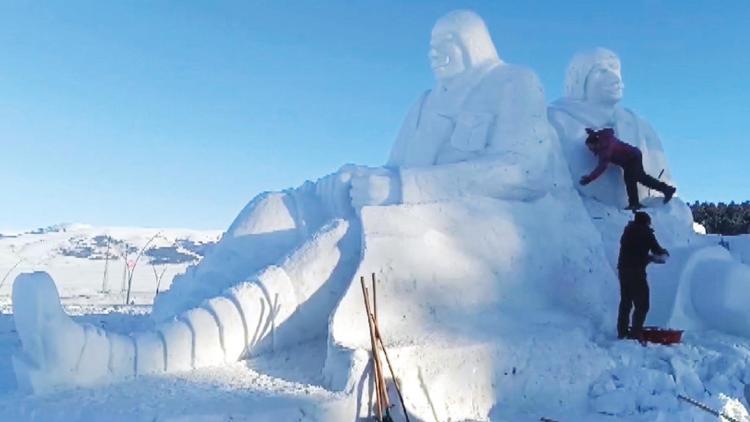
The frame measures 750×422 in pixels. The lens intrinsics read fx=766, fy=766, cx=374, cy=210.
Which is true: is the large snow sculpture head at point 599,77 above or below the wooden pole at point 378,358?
above

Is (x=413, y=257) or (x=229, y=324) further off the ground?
(x=413, y=257)

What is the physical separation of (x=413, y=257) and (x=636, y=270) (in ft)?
4.93

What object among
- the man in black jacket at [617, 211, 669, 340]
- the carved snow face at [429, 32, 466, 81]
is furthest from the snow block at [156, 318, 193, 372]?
the carved snow face at [429, 32, 466, 81]

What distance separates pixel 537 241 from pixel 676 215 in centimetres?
166

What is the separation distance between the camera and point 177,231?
3766cm

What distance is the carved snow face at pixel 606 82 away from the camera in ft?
22.1

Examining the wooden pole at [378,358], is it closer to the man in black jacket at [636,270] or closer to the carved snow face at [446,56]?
the man in black jacket at [636,270]

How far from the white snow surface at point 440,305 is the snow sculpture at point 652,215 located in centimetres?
2

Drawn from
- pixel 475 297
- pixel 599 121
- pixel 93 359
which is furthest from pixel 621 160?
pixel 93 359

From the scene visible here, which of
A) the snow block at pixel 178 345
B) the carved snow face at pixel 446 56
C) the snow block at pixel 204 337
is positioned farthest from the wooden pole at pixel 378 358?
the carved snow face at pixel 446 56

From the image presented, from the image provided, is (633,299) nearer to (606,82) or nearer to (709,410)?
(709,410)

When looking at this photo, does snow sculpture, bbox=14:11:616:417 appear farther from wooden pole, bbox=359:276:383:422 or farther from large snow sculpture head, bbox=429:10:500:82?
wooden pole, bbox=359:276:383:422

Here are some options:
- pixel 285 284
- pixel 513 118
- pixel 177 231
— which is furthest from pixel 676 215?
pixel 177 231

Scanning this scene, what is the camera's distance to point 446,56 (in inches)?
245
